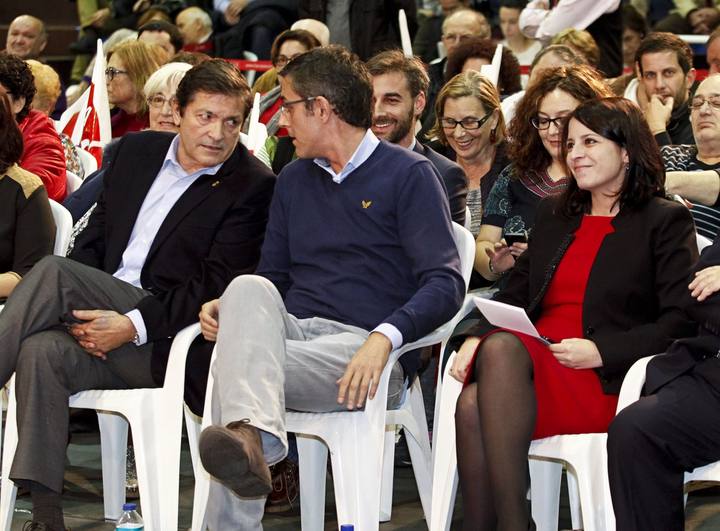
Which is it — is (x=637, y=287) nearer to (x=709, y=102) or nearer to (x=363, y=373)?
(x=363, y=373)

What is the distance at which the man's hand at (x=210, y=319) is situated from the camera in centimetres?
377

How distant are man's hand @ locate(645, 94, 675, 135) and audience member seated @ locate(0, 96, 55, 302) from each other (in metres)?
2.22

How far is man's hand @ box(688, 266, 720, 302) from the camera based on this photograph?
3.25 metres

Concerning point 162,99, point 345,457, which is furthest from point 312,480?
point 162,99

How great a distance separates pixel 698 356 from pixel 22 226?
84.8 inches

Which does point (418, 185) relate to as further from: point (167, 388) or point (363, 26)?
point (363, 26)

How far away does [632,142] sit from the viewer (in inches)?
142

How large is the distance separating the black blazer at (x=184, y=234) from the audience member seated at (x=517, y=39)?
3780 millimetres

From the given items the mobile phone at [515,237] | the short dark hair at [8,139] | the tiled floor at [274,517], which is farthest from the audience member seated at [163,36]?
the mobile phone at [515,237]

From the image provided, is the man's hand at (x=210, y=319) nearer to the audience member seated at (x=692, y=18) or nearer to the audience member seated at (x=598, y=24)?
the audience member seated at (x=598, y=24)

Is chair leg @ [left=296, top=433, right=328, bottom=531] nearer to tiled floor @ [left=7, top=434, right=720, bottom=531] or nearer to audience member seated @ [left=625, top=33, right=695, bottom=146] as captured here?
tiled floor @ [left=7, top=434, right=720, bottom=531]

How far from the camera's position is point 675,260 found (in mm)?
3461

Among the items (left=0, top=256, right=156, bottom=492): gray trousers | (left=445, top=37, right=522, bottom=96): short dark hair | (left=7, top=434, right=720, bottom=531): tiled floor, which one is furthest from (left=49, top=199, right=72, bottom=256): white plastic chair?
(left=445, top=37, right=522, bottom=96): short dark hair

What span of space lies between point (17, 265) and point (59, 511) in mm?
917
